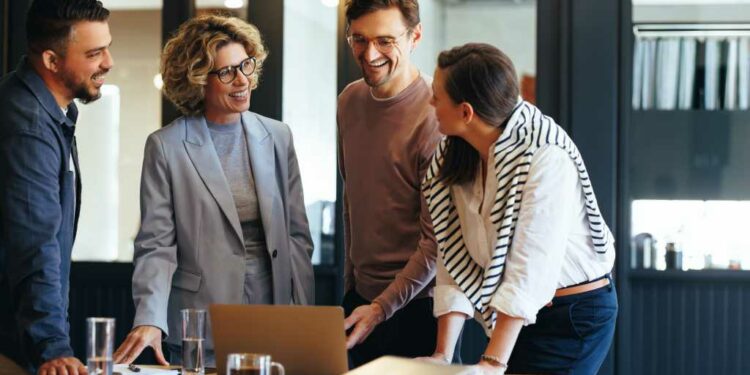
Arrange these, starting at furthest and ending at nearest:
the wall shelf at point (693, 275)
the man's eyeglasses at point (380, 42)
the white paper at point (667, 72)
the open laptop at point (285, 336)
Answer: the white paper at point (667, 72) → the wall shelf at point (693, 275) → the man's eyeglasses at point (380, 42) → the open laptop at point (285, 336)

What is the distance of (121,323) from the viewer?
530cm

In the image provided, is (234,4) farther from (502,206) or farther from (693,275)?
(502,206)

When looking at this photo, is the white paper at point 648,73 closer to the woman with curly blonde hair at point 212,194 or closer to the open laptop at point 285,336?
the woman with curly blonde hair at point 212,194

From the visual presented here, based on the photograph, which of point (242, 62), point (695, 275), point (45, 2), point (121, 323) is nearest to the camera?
point (45, 2)

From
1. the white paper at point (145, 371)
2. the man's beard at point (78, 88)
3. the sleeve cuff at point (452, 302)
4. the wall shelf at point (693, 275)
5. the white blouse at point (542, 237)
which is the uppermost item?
the man's beard at point (78, 88)

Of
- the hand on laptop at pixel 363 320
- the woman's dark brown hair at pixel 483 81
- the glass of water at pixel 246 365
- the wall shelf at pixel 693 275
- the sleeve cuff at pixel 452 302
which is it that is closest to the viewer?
the glass of water at pixel 246 365

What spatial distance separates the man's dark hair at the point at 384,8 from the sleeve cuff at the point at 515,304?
1.01 meters

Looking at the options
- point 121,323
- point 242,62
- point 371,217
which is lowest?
point 121,323

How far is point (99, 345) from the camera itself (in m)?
2.32

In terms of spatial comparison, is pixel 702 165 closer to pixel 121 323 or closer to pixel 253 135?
pixel 253 135

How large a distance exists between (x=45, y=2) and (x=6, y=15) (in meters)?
2.66

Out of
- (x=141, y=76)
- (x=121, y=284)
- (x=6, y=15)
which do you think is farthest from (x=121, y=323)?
(x=6, y=15)

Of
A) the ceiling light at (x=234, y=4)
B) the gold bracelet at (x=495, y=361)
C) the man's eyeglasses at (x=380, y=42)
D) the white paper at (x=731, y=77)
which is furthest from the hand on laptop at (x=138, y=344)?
the white paper at (x=731, y=77)

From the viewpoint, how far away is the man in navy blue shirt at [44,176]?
2.57 metres
